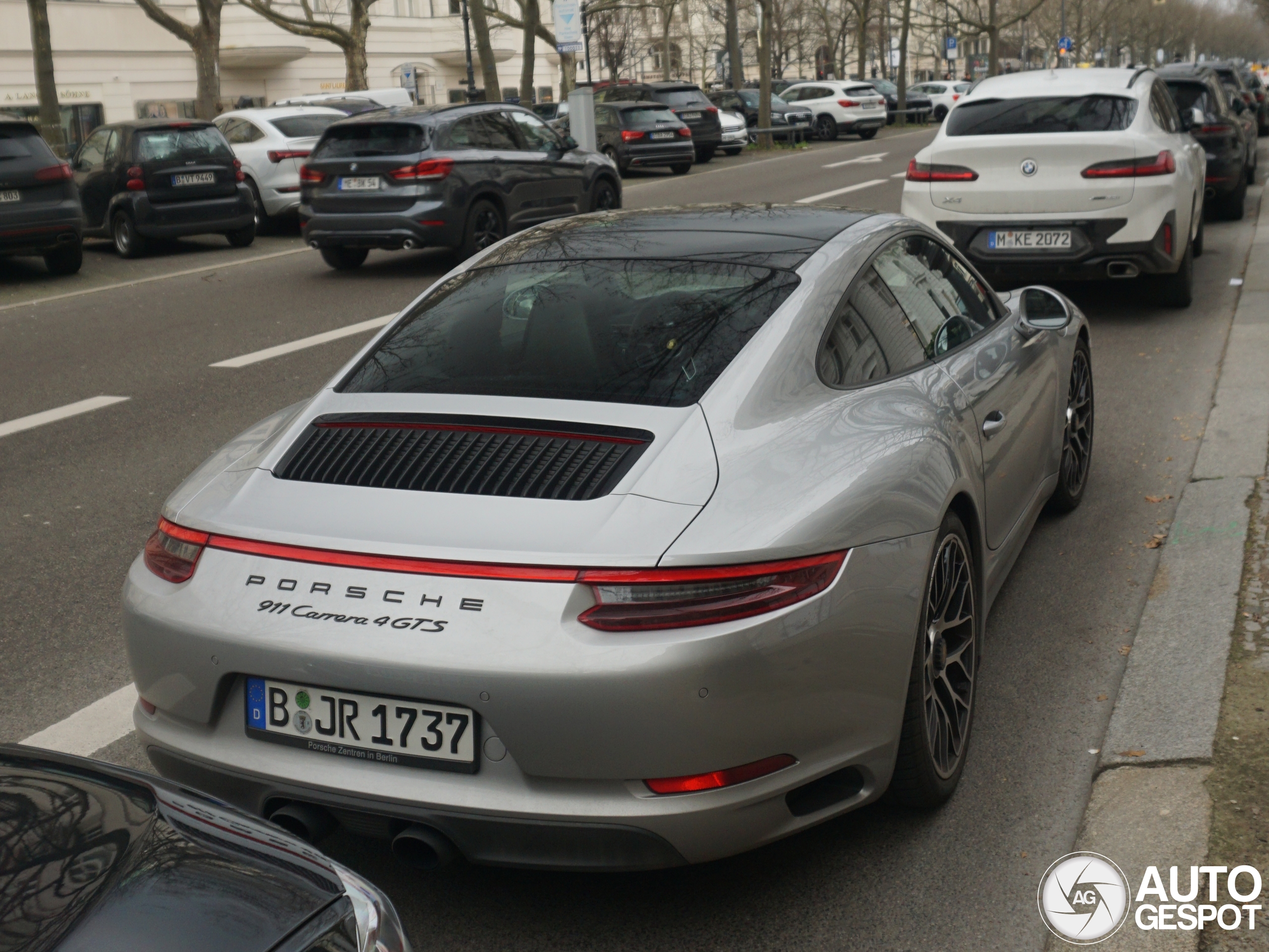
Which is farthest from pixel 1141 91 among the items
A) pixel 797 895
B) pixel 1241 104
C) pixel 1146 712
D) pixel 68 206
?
pixel 1241 104

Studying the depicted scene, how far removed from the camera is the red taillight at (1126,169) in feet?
30.9

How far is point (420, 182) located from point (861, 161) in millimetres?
16482

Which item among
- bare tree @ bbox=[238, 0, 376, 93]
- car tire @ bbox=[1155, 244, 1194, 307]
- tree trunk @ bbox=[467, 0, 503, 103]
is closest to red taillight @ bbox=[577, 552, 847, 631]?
car tire @ bbox=[1155, 244, 1194, 307]

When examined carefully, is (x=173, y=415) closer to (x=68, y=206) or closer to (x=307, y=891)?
(x=307, y=891)

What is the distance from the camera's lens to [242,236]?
58.4 feet

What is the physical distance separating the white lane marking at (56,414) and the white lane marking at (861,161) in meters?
20.1

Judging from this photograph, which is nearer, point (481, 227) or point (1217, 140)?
point (481, 227)

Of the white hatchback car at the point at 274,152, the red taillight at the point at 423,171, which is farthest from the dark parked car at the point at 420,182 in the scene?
the white hatchback car at the point at 274,152

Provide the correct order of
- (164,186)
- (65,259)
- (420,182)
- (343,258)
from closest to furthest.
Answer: (420,182) → (343,258) → (65,259) → (164,186)

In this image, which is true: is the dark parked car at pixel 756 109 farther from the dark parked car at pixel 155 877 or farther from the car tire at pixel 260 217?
the dark parked car at pixel 155 877

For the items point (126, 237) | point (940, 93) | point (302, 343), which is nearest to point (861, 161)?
point (126, 237)

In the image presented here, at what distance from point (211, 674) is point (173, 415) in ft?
18.8

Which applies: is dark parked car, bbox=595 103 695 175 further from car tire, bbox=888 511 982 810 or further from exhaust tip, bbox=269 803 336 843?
exhaust tip, bbox=269 803 336 843

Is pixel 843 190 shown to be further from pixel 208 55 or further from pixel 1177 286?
pixel 208 55
